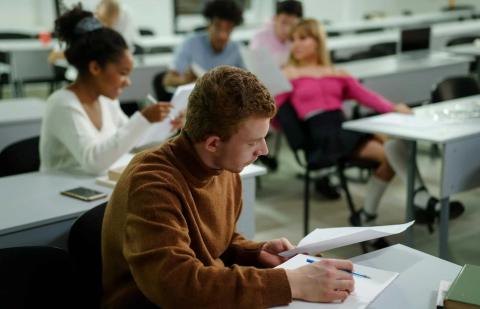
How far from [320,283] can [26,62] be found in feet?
18.9

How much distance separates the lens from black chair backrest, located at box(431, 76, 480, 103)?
3.74m

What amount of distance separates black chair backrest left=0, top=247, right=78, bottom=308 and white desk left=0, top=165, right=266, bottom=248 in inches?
18.5

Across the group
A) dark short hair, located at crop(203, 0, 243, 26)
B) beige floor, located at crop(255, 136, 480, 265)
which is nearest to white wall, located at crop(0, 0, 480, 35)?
dark short hair, located at crop(203, 0, 243, 26)


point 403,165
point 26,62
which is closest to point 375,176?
point 403,165

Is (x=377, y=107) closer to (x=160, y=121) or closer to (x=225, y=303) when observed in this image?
(x=160, y=121)

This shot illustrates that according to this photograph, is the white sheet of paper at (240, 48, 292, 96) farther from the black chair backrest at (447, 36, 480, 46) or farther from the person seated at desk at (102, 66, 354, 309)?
the black chair backrest at (447, 36, 480, 46)

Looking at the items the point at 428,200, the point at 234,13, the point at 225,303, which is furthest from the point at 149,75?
the point at 225,303

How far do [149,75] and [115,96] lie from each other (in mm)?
2898

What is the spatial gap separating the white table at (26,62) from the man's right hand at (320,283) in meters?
5.63

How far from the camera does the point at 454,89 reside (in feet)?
12.5

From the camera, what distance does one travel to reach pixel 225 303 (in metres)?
1.23

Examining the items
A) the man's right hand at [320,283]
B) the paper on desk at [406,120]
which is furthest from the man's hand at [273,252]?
the paper on desk at [406,120]

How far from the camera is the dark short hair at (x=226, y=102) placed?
1.28m

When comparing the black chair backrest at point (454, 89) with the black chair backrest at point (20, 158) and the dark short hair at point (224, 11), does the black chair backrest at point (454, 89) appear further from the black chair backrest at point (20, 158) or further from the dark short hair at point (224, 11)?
the black chair backrest at point (20, 158)
